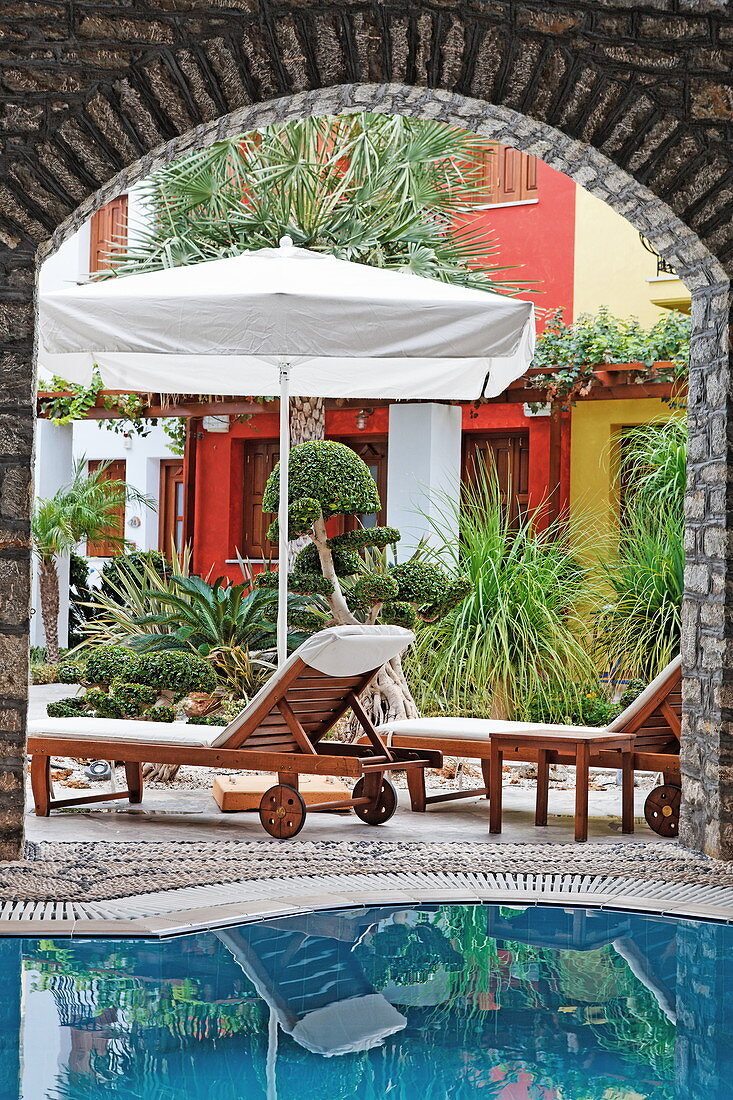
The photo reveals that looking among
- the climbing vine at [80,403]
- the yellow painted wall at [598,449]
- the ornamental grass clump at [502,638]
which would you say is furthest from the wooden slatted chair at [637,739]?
the climbing vine at [80,403]

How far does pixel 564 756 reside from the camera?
5918mm

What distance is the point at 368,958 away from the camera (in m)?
3.85

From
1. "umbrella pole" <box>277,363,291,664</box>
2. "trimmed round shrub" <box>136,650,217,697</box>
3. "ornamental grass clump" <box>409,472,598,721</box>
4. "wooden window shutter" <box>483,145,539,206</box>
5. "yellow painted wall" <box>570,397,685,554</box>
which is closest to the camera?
"trimmed round shrub" <box>136,650,217,697</box>

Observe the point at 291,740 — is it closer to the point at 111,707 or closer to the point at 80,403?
the point at 111,707

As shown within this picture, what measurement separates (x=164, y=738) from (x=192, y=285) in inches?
82.2

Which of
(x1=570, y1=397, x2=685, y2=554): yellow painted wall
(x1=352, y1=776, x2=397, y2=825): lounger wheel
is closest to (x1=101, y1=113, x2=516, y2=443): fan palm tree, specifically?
(x1=570, y1=397, x2=685, y2=554): yellow painted wall

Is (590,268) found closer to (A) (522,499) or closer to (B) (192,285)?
(A) (522,499)

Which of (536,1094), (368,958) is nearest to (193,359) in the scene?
(368,958)

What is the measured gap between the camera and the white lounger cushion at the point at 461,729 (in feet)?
20.1

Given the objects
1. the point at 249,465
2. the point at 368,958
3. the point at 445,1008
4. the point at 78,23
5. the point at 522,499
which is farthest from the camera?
the point at 249,465

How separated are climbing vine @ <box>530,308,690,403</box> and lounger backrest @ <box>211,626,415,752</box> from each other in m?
6.66

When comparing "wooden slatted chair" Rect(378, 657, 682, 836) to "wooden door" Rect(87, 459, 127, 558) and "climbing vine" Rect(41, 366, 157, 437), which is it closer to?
"climbing vine" Rect(41, 366, 157, 437)

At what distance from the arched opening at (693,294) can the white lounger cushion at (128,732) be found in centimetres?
210

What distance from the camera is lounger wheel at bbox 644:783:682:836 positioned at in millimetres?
5898
